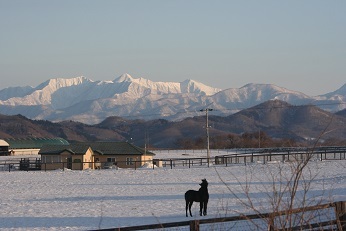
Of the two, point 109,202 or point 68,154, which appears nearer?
point 109,202

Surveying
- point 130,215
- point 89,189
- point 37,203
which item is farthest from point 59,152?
point 130,215

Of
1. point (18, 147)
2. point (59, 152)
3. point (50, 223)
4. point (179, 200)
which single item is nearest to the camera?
point (50, 223)

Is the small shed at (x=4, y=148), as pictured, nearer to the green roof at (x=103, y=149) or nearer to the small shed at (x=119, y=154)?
the green roof at (x=103, y=149)

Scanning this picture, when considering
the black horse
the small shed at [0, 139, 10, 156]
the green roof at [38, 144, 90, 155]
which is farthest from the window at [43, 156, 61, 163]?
the black horse

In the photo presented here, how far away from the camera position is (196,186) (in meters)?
32.4

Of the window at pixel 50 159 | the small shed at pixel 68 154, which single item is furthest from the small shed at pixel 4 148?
the window at pixel 50 159

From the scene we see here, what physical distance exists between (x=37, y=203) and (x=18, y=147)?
81.6m

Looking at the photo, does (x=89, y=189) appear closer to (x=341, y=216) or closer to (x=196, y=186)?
(x=196, y=186)

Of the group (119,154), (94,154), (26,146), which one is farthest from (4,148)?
(119,154)

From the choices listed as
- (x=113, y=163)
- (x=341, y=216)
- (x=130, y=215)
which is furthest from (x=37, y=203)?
(x=113, y=163)

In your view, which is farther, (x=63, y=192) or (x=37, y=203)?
(x=63, y=192)

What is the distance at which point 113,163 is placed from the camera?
200ft

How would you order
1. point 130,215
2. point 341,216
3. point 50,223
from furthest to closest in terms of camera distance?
1. point 130,215
2. point 50,223
3. point 341,216

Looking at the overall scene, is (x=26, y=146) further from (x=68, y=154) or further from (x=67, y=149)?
(x=68, y=154)
